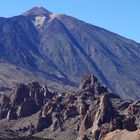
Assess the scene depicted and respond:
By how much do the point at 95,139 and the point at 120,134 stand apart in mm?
86770

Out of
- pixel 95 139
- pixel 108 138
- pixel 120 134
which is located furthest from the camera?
pixel 95 139

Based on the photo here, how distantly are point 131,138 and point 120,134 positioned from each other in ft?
10.9

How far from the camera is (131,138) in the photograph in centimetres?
11044

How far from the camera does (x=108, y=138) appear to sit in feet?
343

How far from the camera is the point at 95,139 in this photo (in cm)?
19938

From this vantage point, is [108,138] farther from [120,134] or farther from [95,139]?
[95,139]

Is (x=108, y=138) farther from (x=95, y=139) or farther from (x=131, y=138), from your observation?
(x=95, y=139)

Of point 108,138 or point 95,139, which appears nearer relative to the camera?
point 108,138

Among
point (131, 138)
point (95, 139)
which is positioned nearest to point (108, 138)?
point (131, 138)

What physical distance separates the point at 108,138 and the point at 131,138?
7.34 m

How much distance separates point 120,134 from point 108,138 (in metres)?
9.04

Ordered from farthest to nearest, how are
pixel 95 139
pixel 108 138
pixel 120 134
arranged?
pixel 95 139 → pixel 120 134 → pixel 108 138

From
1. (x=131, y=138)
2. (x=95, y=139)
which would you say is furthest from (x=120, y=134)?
(x=95, y=139)

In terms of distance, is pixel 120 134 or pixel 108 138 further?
pixel 120 134
